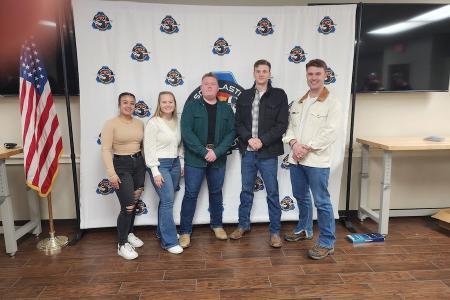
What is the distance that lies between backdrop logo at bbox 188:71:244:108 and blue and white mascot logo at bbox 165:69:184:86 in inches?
6.8

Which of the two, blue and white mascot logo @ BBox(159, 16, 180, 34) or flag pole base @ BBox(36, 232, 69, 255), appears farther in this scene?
blue and white mascot logo @ BBox(159, 16, 180, 34)

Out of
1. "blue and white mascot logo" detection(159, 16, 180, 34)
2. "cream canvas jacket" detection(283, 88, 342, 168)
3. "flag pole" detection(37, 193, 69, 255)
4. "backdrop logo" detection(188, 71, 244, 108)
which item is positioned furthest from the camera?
"backdrop logo" detection(188, 71, 244, 108)

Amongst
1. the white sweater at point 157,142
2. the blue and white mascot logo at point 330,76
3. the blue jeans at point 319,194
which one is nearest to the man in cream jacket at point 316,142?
the blue jeans at point 319,194

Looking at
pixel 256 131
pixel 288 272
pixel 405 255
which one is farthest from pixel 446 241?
pixel 256 131

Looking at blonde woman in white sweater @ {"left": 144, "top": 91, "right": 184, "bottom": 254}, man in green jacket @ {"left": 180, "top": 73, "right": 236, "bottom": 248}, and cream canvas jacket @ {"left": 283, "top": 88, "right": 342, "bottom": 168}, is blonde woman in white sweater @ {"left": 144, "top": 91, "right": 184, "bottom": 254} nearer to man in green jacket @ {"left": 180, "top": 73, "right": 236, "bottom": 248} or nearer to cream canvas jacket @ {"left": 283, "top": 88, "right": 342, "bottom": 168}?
man in green jacket @ {"left": 180, "top": 73, "right": 236, "bottom": 248}

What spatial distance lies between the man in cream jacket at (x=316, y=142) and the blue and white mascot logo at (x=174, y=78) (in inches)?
44.6

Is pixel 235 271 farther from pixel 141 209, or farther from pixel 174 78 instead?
pixel 174 78

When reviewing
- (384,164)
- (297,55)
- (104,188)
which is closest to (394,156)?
(384,164)

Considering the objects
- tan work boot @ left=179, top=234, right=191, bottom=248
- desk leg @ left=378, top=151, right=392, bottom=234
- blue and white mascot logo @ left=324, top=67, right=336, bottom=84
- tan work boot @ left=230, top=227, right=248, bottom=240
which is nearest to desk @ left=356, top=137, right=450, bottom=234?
desk leg @ left=378, top=151, right=392, bottom=234

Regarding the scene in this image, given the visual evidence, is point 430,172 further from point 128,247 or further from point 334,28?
point 128,247

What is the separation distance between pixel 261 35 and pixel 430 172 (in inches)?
100

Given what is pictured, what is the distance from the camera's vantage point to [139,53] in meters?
3.16

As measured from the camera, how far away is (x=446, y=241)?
3.14 meters

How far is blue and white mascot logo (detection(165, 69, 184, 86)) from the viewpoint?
3.20m
